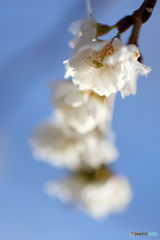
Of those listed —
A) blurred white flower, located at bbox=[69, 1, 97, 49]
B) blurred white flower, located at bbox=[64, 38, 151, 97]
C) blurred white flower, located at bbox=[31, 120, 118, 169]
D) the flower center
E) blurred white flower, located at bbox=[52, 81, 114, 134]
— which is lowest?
blurred white flower, located at bbox=[64, 38, 151, 97]

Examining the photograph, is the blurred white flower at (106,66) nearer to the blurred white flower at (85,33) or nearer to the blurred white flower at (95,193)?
the blurred white flower at (85,33)

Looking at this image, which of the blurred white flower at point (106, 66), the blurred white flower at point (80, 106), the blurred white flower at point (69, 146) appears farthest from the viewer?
the blurred white flower at point (69, 146)

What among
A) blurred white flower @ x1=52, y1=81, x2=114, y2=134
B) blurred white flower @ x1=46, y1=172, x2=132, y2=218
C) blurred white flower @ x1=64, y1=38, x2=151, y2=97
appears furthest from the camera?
blurred white flower @ x1=46, y1=172, x2=132, y2=218

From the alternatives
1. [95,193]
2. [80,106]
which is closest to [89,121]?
[80,106]

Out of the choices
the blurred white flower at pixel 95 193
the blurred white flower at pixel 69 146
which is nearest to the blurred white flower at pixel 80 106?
the blurred white flower at pixel 69 146

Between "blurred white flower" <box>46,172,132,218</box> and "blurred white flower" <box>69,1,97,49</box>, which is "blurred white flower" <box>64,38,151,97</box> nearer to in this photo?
"blurred white flower" <box>69,1,97,49</box>

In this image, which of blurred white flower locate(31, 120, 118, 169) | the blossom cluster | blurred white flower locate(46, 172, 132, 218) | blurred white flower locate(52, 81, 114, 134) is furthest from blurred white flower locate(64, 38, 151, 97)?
blurred white flower locate(46, 172, 132, 218)

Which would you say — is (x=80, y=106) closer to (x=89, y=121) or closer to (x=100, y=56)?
(x=89, y=121)
